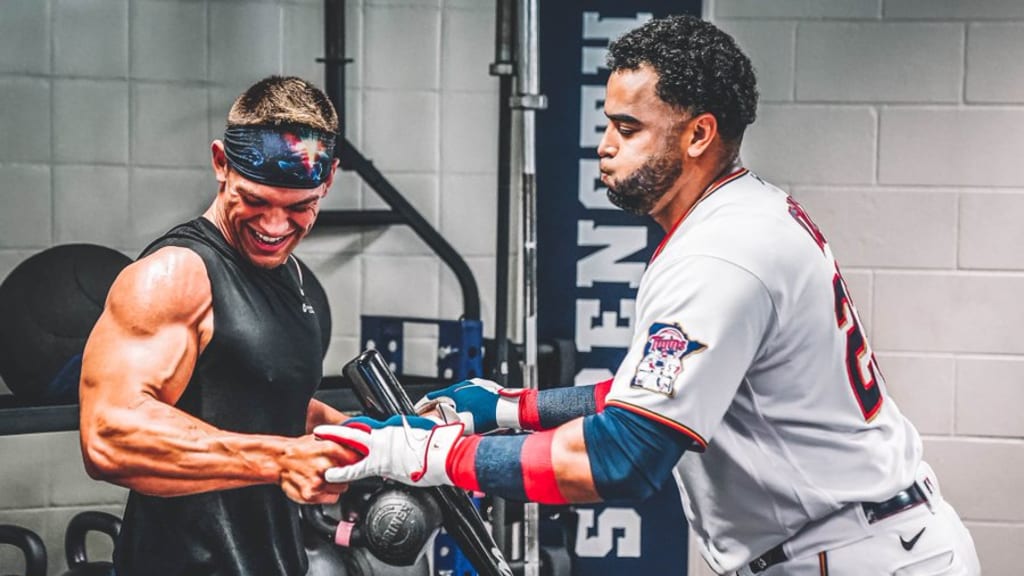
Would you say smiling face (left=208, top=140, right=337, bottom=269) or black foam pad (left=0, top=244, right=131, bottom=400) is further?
black foam pad (left=0, top=244, right=131, bottom=400)

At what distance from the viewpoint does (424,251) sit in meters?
3.80

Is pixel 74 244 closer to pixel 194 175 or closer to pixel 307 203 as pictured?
pixel 194 175

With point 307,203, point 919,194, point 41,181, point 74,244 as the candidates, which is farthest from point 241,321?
point 919,194

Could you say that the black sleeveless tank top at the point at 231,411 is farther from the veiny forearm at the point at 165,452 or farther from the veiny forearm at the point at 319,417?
the veiny forearm at the point at 319,417

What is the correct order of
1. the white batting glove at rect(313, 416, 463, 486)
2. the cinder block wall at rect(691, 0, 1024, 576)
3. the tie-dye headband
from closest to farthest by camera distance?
the white batting glove at rect(313, 416, 463, 486) → the tie-dye headband → the cinder block wall at rect(691, 0, 1024, 576)

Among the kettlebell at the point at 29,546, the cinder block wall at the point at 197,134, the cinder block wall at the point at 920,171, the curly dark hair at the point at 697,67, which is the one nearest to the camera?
the curly dark hair at the point at 697,67

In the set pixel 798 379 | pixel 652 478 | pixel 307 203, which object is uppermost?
pixel 307 203

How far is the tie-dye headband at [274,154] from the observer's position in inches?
87.8

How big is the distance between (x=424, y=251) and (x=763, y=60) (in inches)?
48.4

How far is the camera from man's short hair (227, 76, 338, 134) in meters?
2.24

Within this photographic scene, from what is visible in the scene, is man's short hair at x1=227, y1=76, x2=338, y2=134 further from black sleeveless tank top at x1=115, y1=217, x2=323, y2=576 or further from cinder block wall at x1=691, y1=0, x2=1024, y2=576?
cinder block wall at x1=691, y1=0, x2=1024, y2=576

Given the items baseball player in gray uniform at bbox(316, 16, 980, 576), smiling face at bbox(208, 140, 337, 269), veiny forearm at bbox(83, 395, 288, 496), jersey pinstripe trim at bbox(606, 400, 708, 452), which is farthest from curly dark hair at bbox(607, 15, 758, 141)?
veiny forearm at bbox(83, 395, 288, 496)

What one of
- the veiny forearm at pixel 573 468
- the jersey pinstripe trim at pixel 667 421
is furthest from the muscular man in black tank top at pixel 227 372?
the jersey pinstripe trim at pixel 667 421

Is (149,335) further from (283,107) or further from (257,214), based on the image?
(283,107)
